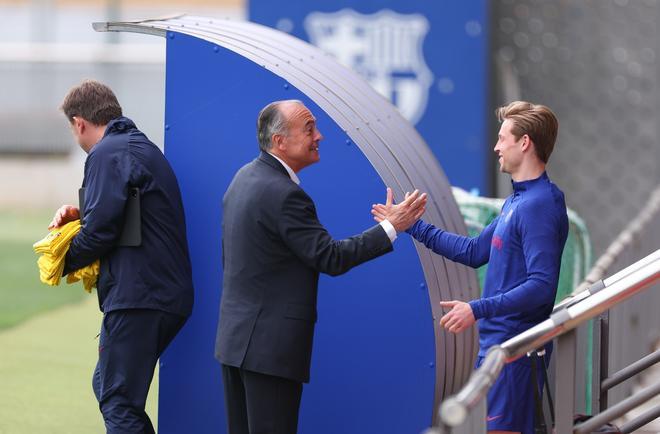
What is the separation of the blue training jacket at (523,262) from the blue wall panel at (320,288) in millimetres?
985

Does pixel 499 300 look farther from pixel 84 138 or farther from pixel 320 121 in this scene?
pixel 84 138

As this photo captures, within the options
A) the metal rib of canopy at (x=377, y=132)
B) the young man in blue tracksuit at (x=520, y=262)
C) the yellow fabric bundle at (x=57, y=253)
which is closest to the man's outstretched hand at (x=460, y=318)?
the young man in blue tracksuit at (x=520, y=262)

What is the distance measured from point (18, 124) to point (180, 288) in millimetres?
21384

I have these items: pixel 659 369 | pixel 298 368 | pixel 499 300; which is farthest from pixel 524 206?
pixel 659 369

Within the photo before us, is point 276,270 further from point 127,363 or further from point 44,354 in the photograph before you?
point 44,354

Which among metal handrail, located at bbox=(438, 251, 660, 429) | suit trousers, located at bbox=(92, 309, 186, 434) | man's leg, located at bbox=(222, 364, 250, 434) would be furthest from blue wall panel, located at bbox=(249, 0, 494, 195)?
metal handrail, located at bbox=(438, 251, 660, 429)

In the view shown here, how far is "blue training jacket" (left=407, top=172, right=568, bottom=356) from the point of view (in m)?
4.40

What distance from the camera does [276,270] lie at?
15.1 feet

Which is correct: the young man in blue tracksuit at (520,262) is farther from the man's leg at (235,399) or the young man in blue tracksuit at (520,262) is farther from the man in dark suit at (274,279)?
the man's leg at (235,399)

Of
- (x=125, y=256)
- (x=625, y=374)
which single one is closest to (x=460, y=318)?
(x=625, y=374)

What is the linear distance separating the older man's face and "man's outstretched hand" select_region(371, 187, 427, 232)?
13.5 inches

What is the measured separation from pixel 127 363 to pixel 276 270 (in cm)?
94

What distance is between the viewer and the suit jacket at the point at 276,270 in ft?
14.9

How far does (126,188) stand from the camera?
16.7ft
